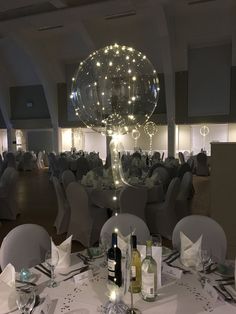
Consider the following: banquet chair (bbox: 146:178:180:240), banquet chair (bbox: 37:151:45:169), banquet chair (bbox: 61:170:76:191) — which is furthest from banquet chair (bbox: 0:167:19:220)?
banquet chair (bbox: 37:151:45:169)

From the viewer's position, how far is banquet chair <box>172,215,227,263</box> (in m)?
2.51

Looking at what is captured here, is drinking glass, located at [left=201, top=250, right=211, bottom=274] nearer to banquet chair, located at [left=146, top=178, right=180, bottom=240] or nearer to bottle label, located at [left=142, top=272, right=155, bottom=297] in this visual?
bottle label, located at [left=142, top=272, right=155, bottom=297]

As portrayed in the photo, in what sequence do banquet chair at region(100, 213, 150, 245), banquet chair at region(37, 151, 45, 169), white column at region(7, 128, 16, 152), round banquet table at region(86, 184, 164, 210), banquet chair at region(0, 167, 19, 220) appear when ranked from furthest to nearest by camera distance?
white column at region(7, 128, 16, 152)
banquet chair at region(37, 151, 45, 169)
banquet chair at region(0, 167, 19, 220)
round banquet table at region(86, 184, 164, 210)
banquet chair at region(100, 213, 150, 245)

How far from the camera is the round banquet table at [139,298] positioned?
1.59 m

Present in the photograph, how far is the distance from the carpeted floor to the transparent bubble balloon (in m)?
2.55

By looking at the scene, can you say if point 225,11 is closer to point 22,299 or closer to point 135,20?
point 135,20

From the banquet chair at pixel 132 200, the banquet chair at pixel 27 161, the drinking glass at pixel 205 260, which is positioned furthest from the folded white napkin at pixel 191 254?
the banquet chair at pixel 27 161

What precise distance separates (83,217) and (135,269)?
2.76 metres

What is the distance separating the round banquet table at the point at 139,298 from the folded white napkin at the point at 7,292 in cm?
17

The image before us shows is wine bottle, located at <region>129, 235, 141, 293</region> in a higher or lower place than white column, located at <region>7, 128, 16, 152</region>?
lower

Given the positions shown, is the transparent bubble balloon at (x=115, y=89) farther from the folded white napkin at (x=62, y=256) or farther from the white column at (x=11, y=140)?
the white column at (x=11, y=140)

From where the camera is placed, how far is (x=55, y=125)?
1575 centimetres

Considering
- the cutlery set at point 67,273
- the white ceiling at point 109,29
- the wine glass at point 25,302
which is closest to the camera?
the wine glass at point 25,302

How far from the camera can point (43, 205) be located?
23.0 feet
